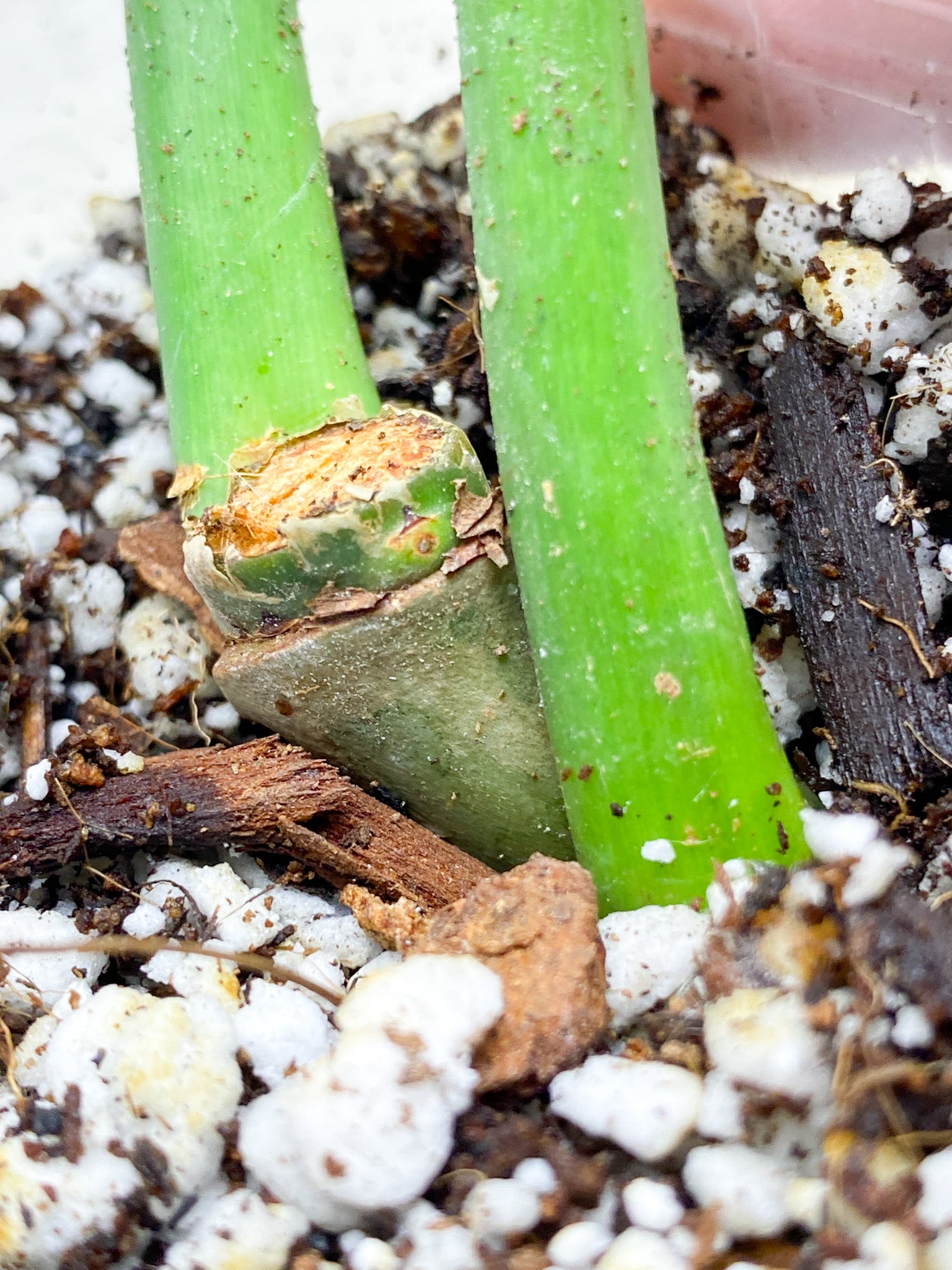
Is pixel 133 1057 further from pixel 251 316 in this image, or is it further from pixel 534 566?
pixel 251 316

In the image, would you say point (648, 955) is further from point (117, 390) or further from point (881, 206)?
point (117, 390)

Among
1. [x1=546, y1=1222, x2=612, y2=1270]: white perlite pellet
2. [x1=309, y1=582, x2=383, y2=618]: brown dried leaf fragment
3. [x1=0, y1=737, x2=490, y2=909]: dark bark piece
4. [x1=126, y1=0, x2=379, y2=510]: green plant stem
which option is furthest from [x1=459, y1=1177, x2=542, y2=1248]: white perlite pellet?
[x1=126, y1=0, x2=379, y2=510]: green plant stem

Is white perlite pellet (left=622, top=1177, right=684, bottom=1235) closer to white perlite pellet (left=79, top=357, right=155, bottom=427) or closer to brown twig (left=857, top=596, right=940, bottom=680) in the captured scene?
brown twig (left=857, top=596, right=940, bottom=680)

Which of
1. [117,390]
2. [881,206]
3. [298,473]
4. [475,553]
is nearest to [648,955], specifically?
[475,553]

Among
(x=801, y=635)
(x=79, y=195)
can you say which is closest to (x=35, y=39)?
(x=79, y=195)

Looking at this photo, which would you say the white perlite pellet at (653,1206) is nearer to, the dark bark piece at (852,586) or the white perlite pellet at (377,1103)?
the white perlite pellet at (377,1103)

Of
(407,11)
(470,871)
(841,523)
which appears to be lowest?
(470,871)

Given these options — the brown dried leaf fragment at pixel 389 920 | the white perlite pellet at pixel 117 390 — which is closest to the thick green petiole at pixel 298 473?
the brown dried leaf fragment at pixel 389 920
